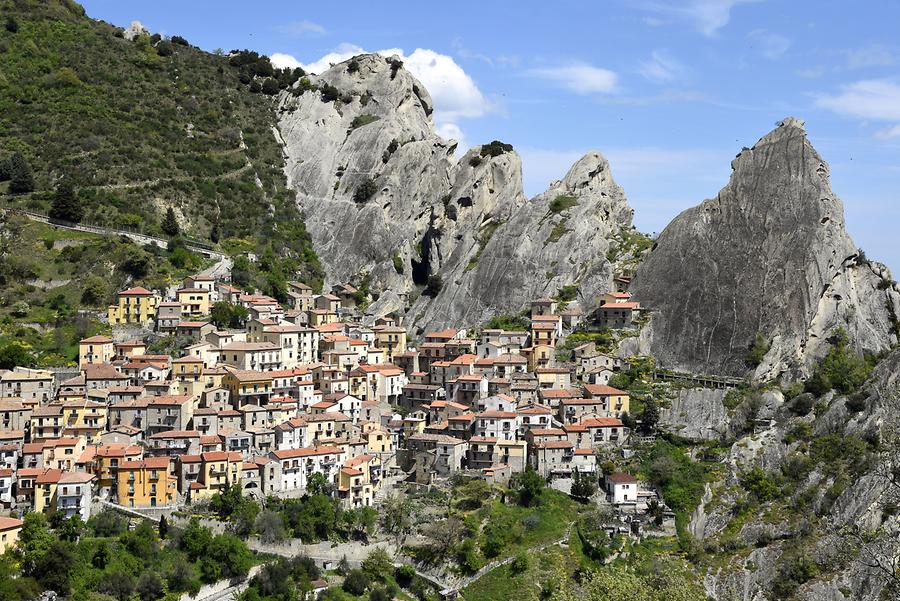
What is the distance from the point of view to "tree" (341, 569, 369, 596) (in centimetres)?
5938

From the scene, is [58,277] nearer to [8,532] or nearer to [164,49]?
[8,532]

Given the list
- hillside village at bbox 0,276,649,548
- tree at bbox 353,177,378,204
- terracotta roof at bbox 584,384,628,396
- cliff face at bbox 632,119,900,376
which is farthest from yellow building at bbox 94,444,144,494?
tree at bbox 353,177,378,204

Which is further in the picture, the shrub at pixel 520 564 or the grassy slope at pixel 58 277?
the grassy slope at pixel 58 277

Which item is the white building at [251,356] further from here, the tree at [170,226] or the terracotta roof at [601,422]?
the tree at [170,226]

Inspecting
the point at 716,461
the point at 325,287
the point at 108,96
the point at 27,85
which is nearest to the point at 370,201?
the point at 325,287

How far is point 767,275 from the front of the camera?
89.4 meters

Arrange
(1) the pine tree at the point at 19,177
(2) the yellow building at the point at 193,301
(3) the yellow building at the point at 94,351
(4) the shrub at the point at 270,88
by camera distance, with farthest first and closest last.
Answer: (4) the shrub at the point at 270,88, (1) the pine tree at the point at 19,177, (2) the yellow building at the point at 193,301, (3) the yellow building at the point at 94,351

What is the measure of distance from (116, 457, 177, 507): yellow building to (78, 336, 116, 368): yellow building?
46.3 feet

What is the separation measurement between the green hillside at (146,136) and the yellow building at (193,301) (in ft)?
32.1

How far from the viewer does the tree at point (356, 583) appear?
195 ft

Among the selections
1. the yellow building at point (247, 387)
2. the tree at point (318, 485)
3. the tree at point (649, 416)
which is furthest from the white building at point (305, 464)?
the tree at point (649, 416)

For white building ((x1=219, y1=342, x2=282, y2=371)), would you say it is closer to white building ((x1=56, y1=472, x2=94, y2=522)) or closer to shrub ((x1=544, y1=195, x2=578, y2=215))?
white building ((x1=56, y1=472, x2=94, y2=522))

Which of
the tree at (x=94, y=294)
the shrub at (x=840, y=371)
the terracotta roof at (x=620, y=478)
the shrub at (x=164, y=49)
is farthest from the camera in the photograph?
the shrub at (x=164, y=49)

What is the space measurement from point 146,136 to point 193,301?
122 feet
